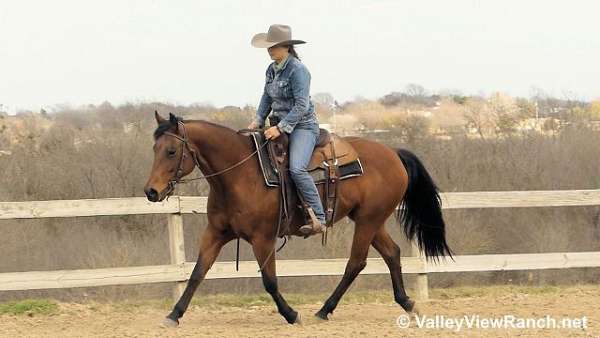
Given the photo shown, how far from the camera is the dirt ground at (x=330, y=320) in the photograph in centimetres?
667

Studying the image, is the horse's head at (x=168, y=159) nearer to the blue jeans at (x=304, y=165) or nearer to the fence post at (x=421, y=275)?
the blue jeans at (x=304, y=165)

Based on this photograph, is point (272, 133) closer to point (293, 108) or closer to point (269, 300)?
point (293, 108)

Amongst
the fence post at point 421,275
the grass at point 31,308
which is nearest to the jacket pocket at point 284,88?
the fence post at point 421,275

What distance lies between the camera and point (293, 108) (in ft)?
22.9

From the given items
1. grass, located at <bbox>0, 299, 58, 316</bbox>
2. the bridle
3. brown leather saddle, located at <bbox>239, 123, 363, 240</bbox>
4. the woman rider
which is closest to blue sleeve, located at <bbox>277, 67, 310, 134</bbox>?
the woman rider

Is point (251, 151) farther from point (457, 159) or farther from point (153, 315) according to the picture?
point (457, 159)

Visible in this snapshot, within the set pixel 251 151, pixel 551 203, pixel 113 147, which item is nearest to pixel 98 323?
pixel 251 151

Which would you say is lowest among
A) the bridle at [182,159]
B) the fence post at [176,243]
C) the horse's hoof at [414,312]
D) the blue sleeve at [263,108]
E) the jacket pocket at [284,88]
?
→ the horse's hoof at [414,312]

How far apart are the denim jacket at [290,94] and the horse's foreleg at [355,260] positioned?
1.10 metres

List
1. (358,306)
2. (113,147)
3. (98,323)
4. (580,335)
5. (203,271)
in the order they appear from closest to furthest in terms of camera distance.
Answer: (580,335) < (203,271) < (98,323) < (358,306) < (113,147)

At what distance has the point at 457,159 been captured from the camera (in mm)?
21266

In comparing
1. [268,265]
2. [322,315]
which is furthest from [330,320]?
[268,265]

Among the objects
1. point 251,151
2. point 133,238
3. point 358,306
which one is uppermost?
point 251,151

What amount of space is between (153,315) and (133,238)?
31.0 feet
